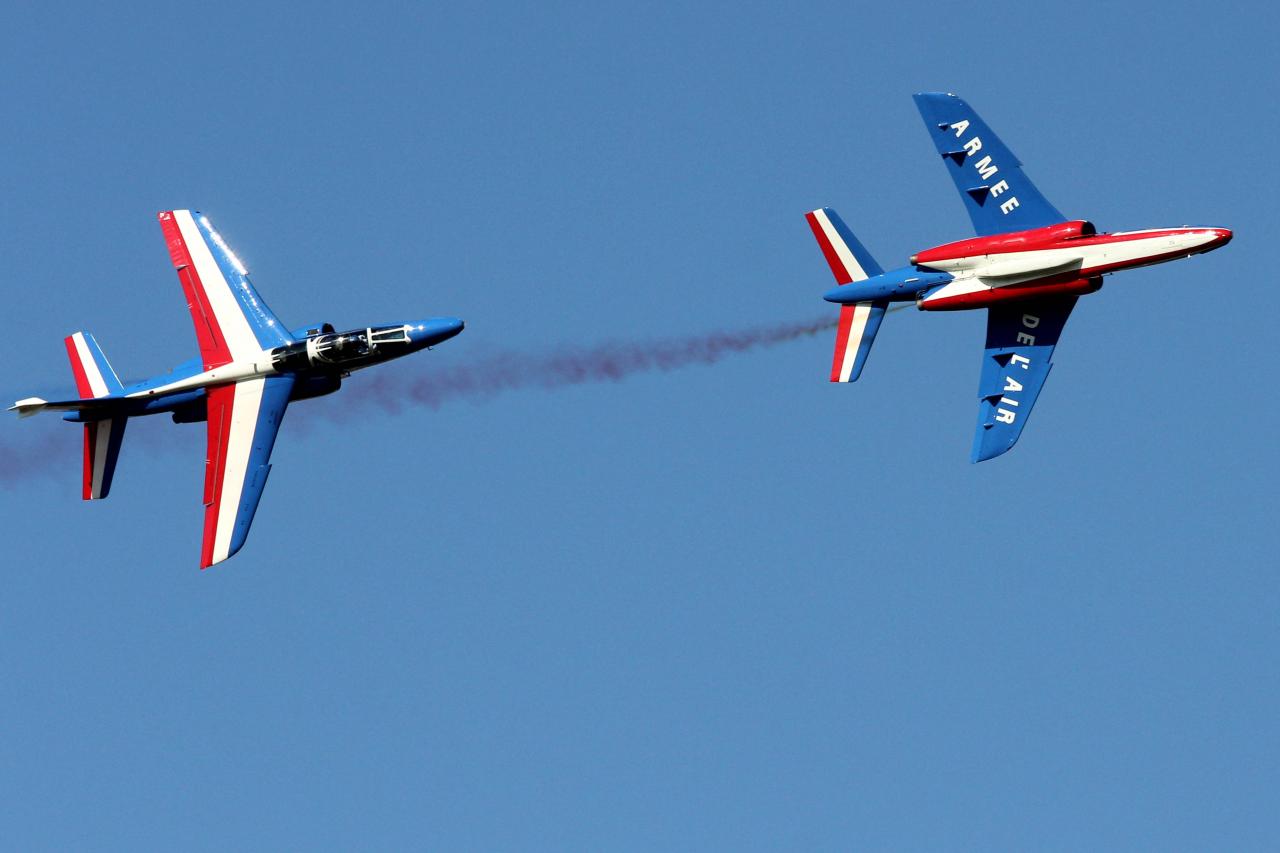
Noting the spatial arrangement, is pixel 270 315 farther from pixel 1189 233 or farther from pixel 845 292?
pixel 1189 233

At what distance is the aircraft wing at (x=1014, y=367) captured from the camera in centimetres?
6638

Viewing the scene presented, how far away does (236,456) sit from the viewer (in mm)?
67250

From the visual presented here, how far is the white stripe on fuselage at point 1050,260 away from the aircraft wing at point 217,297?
1913 centimetres

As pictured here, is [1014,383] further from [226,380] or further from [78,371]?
[78,371]

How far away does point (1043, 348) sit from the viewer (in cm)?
6675

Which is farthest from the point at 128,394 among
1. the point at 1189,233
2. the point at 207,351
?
the point at 1189,233

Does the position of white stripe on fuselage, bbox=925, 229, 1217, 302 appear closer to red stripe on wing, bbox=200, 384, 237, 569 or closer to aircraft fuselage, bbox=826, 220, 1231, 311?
aircraft fuselage, bbox=826, 220, 1231, 311

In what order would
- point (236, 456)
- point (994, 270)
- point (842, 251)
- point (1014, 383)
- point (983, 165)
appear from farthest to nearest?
point (842, 251) → point (236, 456) → point (983, 165) → point (1014, 383) → point (994, 270)

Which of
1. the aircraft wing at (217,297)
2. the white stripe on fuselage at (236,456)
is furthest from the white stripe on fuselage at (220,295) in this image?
the white stripe on fuselage at (236,456)

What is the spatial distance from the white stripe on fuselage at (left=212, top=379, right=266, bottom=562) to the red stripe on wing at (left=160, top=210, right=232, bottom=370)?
1452mm

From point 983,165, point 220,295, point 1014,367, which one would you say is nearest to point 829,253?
point 983,165

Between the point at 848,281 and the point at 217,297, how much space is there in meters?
18.2

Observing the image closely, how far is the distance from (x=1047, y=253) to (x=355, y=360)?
63.8 feet

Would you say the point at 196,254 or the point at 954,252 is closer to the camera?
the point at 954,252
